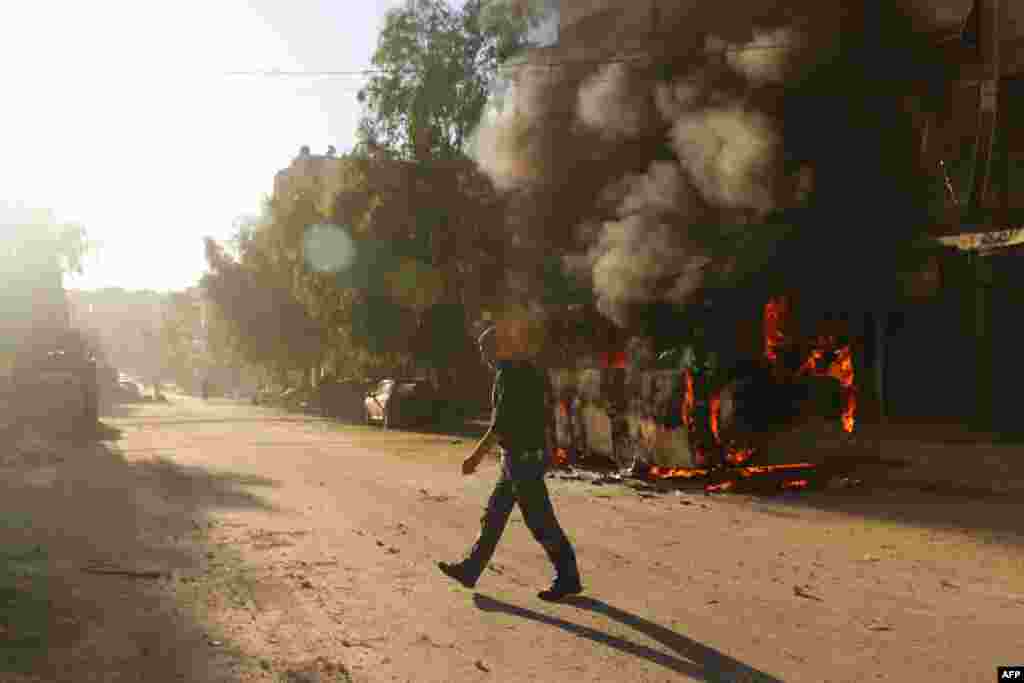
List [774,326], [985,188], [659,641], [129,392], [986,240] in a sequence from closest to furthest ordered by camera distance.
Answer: [659,641]
[986,240]
[774,326]
[985,188]
[129,392]

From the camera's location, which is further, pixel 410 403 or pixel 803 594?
pixel 410 403

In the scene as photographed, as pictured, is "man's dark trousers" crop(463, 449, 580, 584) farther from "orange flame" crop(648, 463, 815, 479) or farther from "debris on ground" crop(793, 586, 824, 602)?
"orange flame" crop(648, 463, 815, 479)

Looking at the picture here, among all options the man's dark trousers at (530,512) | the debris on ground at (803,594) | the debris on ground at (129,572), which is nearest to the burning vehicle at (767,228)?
the debris on ground at (803,594)

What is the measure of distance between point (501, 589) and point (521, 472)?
89cm

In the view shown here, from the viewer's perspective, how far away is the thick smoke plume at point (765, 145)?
15625mm

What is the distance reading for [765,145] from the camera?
15703 millimetres

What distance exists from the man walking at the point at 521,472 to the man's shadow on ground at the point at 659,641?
8.2 inches

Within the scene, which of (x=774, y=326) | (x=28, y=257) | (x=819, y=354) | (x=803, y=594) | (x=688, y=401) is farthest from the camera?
(x=28, y=257)

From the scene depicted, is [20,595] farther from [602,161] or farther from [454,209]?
[454,209]

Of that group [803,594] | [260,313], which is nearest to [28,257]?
[260,313]

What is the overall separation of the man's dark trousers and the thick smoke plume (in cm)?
971

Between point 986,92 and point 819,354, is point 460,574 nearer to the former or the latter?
point 819,354

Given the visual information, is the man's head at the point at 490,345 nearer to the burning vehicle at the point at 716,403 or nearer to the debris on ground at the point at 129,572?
the debris on ground at the point at 129,572

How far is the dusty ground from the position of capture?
4.82m
